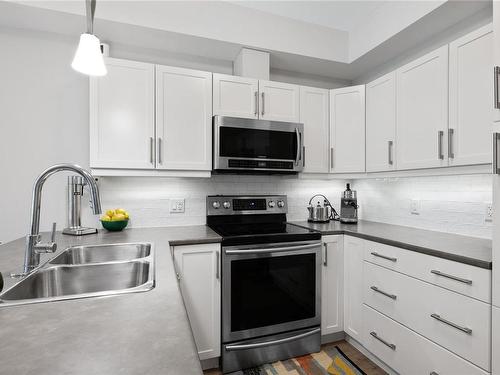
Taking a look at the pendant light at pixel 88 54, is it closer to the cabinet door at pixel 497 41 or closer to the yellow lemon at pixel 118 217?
the yellow lemon at pixel 118 217

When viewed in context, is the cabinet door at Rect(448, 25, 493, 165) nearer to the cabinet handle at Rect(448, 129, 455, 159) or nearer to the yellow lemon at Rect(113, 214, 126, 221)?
the cabinet handle at Rect(448, 129, 455, 159)

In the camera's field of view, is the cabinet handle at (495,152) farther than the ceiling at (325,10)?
No

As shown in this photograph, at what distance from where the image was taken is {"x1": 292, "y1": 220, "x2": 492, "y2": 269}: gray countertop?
4.74 feet

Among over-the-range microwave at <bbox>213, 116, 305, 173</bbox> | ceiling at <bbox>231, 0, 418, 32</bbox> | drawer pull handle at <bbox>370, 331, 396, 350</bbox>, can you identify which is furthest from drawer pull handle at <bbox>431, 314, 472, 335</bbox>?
ceiling at <bbox>231, 0, 418, 32</bbox>

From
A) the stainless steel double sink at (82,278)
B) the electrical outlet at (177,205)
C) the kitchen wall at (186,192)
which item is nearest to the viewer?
the stainless steel double sink at (82,278)

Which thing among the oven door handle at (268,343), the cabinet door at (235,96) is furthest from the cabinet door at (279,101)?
the oven door handle at (268,343)

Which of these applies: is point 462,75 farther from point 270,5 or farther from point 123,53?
point 123,53

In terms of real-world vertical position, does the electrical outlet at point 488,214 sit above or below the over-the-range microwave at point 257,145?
below

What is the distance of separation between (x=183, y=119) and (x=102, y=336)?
179 centimetres

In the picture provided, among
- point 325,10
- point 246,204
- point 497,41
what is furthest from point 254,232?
point 325,10

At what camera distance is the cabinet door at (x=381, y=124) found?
2250mm

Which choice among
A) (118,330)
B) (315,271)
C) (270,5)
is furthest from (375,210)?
(118,330)

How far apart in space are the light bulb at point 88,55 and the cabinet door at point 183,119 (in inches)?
36.2

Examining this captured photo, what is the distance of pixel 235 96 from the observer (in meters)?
2.34
